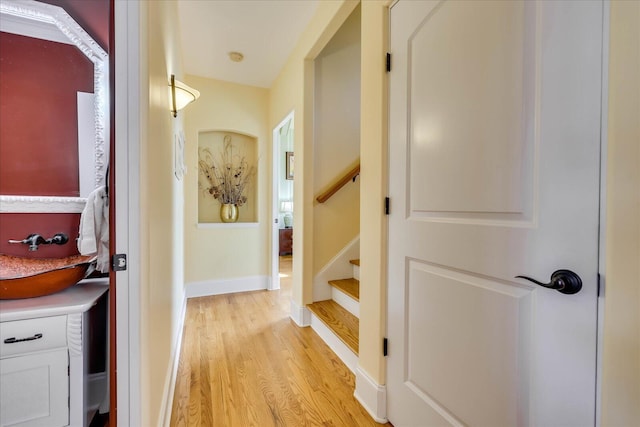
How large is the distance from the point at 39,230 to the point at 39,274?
140 millimetres

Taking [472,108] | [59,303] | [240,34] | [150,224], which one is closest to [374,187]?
[472,108]

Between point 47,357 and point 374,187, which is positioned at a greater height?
point 374,187

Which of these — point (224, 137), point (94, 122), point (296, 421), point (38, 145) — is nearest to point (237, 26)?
point (224, 137)

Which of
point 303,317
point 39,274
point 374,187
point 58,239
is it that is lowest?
point 303,317

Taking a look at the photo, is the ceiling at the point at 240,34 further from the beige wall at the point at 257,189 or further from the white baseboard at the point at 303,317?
the white baseboard at the point at 303,317

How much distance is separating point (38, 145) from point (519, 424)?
172cm

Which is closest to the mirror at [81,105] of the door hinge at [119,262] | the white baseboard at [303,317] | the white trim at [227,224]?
the door hinge at [119,262]

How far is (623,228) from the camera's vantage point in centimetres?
64

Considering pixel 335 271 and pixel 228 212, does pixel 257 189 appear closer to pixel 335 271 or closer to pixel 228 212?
pixel 228 212

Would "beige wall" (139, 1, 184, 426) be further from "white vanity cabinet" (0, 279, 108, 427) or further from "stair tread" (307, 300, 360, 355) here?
"stair tread" (307, 300, 360, 355)

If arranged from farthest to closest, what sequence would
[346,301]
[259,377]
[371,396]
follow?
1. [346,301]
2. [259,377]
3. [371,396]

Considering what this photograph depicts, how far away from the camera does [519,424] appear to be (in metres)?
0.88

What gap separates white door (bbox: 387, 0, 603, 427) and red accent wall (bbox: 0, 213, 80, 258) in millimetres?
1308

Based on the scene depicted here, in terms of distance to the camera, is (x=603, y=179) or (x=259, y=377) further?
(x=259, y=377)
